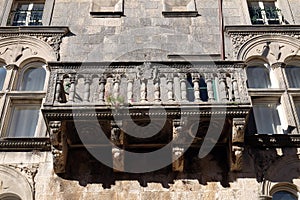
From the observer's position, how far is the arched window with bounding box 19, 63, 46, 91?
36.4 ft

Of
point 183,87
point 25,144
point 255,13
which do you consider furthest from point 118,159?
point 255,13

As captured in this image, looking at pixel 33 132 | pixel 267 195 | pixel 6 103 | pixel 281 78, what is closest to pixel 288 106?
pixel 281 78

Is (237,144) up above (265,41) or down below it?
below

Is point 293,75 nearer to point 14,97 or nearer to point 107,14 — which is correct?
point 107,14

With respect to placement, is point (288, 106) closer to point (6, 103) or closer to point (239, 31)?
point (239, 31)

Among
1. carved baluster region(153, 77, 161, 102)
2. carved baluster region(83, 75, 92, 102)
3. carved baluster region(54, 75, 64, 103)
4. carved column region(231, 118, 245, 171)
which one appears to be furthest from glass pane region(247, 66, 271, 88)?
carved baluster region(54, 75, 64, 103)

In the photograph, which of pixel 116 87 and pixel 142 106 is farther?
pixel 116 87

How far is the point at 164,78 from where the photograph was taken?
9.76 metres

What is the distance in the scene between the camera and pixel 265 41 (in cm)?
1191

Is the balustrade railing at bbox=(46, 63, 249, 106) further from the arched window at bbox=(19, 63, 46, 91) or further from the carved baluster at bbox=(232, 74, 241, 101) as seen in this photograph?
the arched window at bbox=(19, 63, 46, 91)

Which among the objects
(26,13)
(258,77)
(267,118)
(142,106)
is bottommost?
(142,106)

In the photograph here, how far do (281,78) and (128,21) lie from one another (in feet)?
13.9

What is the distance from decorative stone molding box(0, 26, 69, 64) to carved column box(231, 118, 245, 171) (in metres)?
4.88

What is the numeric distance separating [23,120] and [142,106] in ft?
10.4
